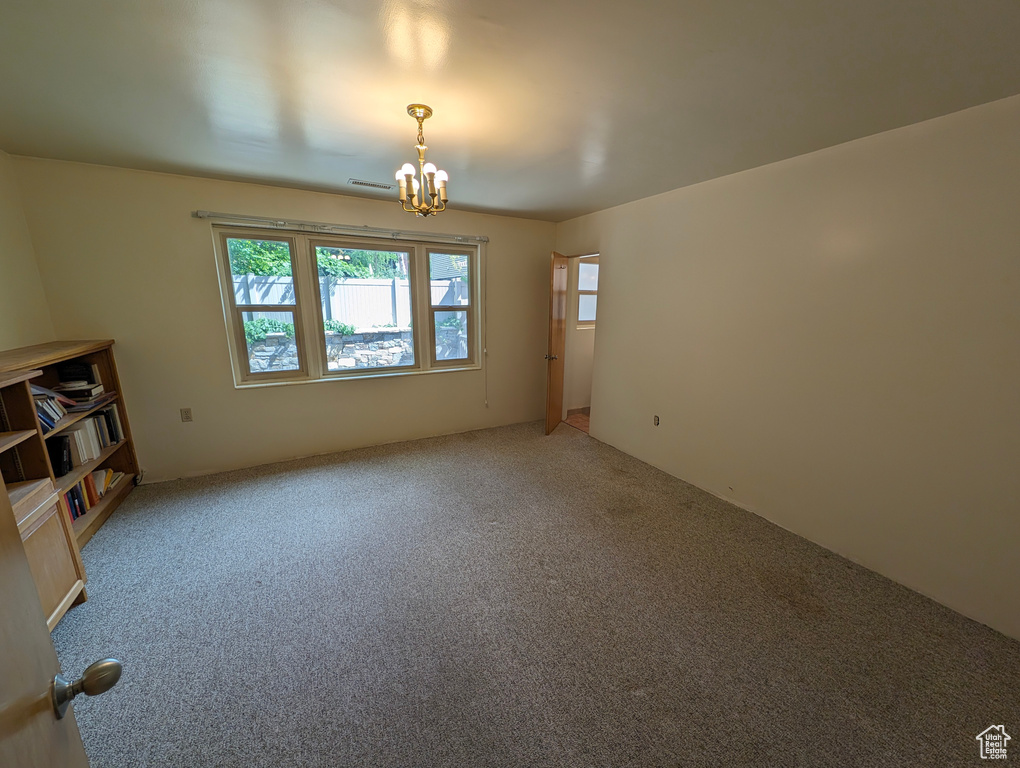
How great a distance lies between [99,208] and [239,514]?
2320 mm

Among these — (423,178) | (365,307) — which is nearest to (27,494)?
(423,178)

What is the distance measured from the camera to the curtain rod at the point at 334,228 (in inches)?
118

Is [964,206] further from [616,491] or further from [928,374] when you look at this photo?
[616,491]

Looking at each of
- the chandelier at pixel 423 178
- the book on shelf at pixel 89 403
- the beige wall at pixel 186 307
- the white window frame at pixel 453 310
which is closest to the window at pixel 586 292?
the beige wall at pixel 186 307

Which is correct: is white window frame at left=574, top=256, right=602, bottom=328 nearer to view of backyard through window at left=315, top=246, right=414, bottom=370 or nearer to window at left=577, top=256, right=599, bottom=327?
window at left=577, top=256, right=599, bottom=327

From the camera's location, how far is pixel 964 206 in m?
1.76

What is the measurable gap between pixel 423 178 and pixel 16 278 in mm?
2678

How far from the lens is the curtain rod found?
2990 millimetres

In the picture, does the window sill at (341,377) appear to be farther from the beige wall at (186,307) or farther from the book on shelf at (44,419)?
the book on shelf at (44,419)

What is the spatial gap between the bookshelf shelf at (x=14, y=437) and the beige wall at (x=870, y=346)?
12.8 ft

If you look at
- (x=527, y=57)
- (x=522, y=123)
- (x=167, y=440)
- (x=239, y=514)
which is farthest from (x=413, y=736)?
(x=167, y=440)

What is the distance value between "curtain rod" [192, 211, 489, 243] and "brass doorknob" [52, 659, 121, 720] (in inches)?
128

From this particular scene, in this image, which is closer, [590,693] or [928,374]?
[590,693]

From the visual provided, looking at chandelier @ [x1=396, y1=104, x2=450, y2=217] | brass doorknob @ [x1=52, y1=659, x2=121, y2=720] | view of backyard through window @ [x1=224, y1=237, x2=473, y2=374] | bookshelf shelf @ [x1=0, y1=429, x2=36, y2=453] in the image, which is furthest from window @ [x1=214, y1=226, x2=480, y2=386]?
brass doorknob @ [x1=52, y1=659, x2=121, y2=720]
